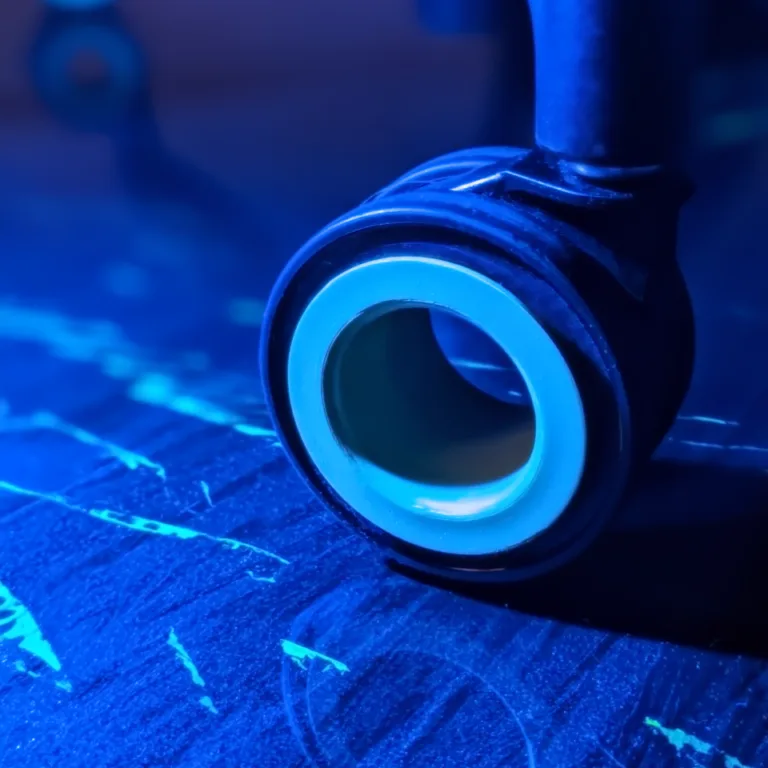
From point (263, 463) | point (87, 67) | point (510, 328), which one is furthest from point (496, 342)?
point (87, 67)

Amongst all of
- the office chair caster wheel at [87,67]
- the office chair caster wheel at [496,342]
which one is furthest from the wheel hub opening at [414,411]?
the office chair caster wheel at [87,67]

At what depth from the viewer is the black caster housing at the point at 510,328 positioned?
528mm

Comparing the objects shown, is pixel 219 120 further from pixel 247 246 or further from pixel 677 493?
pixel 677 493

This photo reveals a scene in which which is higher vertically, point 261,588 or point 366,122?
point 366,122

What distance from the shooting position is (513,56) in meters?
0.76

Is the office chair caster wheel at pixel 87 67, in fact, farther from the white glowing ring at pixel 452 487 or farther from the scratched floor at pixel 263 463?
the white glowing ring at pixel 452 487

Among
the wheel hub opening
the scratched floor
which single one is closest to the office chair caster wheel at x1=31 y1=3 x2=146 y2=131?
the scratched floor

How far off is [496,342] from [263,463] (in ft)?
0.94

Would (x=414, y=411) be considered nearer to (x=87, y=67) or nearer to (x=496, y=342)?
(x=496, y=342)

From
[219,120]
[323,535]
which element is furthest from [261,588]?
[219,120]

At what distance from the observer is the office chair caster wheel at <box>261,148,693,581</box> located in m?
0.53

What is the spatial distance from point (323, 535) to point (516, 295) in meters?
0.26

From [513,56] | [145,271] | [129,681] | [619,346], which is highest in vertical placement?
[513,56]

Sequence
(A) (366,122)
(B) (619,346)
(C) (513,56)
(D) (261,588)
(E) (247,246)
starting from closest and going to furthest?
(B) (619,346), (D) (261,588), (C) (513,56), (A) (366,122), (E) (247,246)
